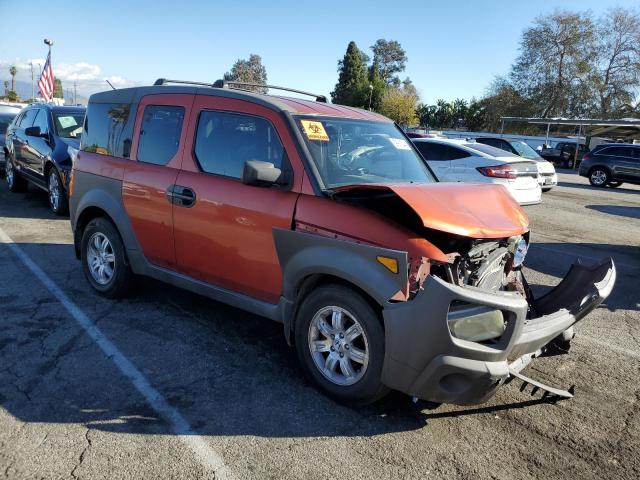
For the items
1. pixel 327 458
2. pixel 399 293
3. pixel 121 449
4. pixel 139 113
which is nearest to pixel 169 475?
pixel 121 449

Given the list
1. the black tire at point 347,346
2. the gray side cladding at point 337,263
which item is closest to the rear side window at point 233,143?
the gray side cladding at point 337,263

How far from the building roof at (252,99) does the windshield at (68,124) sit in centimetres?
467

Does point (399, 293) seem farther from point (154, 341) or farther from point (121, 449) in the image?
point (154, 341)

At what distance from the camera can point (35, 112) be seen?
10227 mm

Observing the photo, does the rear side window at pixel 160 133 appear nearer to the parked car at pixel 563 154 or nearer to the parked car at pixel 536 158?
the parked car at pixel 536 158

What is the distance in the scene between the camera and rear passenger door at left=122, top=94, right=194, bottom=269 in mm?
4438

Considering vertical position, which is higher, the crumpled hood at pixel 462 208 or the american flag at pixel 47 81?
the american flag at pixel 47 81

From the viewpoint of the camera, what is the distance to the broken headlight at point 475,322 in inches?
115

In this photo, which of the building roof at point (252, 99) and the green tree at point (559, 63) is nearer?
the building roof at point (252, 99)

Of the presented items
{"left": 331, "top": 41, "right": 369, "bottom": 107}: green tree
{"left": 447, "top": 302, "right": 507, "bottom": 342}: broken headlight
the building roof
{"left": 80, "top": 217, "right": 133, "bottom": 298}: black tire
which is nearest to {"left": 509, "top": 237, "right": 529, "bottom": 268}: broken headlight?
{"left": 447, "top": 302, "right": 507, "bottom": 342}: broken headlight

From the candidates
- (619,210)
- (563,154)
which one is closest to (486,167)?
(619,210)

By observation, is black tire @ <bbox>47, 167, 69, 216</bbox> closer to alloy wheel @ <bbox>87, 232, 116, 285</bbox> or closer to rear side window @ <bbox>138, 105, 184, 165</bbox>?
alloy wheel @ <bbox>87, 232, 116, 285</bbox>

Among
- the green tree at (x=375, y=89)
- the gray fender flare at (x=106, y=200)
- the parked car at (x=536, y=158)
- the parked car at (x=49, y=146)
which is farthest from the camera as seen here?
the green tree at (x=375, y=89)

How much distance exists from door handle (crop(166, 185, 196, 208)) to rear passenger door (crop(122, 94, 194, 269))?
19 mm
